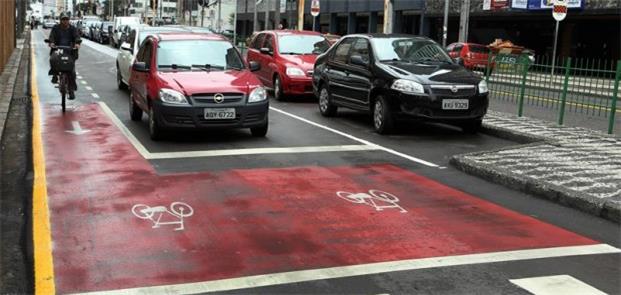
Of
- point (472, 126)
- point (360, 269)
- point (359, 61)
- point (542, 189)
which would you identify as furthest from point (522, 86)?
point (360, 269)

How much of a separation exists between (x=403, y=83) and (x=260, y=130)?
229 centimetres

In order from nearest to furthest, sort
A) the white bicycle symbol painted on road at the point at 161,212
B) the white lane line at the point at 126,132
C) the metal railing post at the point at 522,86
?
the white bicycle symbol painted on road at the point at 161,212
the white lane line at the point at 126,132
the metal railing post at the point at 522,86

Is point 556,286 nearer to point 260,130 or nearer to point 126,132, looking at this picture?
point 260,130

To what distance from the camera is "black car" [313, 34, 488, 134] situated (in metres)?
10.8

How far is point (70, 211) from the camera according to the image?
6.38 metres

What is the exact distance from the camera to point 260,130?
1068 centimetres

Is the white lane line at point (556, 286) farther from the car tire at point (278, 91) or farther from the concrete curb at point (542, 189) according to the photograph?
the car tire at point (278, 91)

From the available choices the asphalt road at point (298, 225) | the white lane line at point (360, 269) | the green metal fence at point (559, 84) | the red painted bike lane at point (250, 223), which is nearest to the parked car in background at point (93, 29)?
the green metal fence at point (559, 84)

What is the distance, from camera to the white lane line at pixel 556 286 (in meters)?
4.64

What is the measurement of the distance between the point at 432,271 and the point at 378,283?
480 mm

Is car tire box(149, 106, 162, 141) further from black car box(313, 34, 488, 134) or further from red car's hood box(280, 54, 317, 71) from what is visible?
red car's hood box(280, 54, 317, 71)

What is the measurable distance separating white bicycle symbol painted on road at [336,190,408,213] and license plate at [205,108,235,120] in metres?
3.19

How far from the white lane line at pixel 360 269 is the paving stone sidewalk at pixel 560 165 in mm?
1248

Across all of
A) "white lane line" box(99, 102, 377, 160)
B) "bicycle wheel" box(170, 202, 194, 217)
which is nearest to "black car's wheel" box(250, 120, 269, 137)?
"white lane line" box(99, 102, 377, 160)
